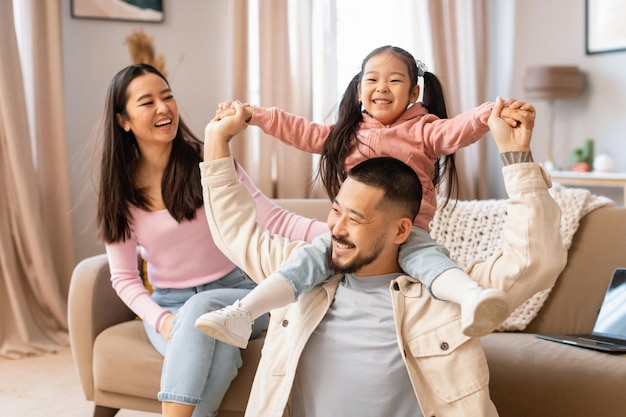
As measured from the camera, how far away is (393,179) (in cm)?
175

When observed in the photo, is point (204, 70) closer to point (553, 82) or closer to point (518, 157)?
point (553, 82)

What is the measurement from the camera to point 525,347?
2.37 meters

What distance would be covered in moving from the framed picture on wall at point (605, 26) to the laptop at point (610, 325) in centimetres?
216

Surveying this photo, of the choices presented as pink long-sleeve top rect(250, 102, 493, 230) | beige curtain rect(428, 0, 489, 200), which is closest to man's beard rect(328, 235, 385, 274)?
pink long-sleeve top rect(250, 102, 493, 230)

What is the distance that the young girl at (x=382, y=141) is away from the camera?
1.68m

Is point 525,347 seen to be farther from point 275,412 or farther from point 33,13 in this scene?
point 33,13

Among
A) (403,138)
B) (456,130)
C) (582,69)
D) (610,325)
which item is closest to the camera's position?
(456,130)

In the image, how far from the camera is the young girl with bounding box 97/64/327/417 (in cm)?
238

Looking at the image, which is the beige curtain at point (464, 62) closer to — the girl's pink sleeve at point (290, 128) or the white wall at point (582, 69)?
the white wall at point (582, 69)

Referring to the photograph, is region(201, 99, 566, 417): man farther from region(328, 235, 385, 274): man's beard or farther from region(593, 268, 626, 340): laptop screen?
region(593, 268, 626, 340): laptop screen

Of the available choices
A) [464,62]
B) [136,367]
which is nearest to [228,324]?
[136,367]

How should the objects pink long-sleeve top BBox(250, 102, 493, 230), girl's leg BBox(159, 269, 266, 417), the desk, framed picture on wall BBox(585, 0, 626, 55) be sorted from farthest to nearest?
framed picture on wall BBox(585, 0, 626, 55) < the desk < girl's leg BBox(159, 269, 266, 417) < pink long-sleeve top BBox(250, 102, 493, 230)

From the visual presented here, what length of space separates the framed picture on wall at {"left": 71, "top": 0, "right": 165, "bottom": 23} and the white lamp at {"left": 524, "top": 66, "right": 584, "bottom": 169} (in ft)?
6.56

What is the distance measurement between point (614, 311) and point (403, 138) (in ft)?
3.39
